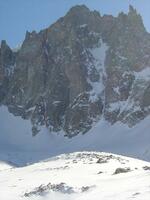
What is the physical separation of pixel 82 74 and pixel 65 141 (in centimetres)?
2366

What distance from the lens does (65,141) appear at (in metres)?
154

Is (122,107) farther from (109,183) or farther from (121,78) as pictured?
(109,183)

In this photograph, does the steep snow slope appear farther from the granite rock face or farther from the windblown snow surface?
the granite rock face

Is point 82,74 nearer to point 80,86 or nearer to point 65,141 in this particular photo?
point 80,86

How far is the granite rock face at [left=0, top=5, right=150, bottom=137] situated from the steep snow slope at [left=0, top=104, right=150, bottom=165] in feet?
9.36

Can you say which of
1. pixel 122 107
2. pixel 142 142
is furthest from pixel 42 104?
pixel 142 142

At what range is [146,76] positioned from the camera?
519 ft

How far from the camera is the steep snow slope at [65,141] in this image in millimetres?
132625

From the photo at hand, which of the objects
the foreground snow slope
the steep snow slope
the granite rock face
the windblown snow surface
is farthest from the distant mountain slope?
the foreground snow slope

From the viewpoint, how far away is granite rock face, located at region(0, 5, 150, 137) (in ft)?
514

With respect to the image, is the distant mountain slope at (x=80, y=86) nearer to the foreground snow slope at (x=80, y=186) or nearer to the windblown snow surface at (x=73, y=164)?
the windblown snow surface at (x=73, y=164)

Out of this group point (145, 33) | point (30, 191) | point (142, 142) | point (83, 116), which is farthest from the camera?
point (145, 33)

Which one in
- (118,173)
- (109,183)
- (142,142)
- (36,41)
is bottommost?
(109,183)

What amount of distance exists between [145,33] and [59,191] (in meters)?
146
